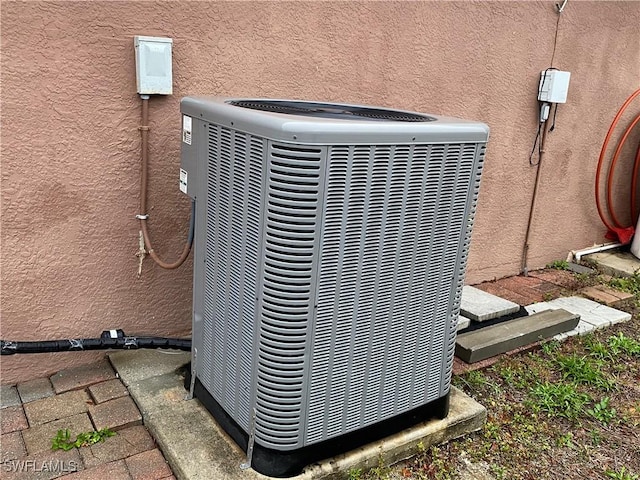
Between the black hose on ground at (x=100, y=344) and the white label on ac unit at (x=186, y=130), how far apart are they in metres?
0.90

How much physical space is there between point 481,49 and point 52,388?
2.87 metres

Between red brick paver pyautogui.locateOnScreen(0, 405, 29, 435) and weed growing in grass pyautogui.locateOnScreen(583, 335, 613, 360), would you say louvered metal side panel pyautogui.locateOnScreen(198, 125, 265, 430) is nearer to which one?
red brick paver pyautogui.locateOnScreen(0, 405, 29, 435)

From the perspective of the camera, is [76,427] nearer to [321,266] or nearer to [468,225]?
[321,266]

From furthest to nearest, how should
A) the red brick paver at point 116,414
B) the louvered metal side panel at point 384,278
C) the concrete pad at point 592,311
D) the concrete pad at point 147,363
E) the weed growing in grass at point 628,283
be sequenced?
the weed growing in grass at point 628,283 → the concrete pad at point 592,311 → the concrete pad at point 147,363 → the red brick paver at point 116,414 → the louvered metal side panel at point 384,278

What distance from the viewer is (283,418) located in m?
1.74

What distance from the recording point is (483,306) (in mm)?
3195

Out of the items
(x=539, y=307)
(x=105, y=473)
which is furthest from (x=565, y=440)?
(x=105, y=473)

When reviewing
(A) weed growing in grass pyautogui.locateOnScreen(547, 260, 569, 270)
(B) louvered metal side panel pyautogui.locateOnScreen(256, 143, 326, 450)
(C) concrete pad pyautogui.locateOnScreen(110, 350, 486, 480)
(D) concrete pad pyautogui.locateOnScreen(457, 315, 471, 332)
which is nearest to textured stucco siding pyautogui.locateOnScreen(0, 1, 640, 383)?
(C) concrete pad pyautogui.locateOnScreen(110, 350, 486, 480)

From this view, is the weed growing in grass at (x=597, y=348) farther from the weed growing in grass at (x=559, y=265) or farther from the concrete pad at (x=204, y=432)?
the weed growing in grass at (x=559, y=265)

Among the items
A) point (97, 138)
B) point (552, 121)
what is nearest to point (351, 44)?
point (97, 138)

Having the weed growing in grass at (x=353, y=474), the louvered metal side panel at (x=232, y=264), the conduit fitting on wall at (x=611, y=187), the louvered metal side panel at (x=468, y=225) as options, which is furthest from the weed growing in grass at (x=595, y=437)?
the conduit fitting on wall at (x=611, y=187)

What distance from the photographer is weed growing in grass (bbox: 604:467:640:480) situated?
2.07 m

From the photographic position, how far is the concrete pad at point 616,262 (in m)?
4.21

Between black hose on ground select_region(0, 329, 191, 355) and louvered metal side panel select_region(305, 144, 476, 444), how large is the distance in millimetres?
868
